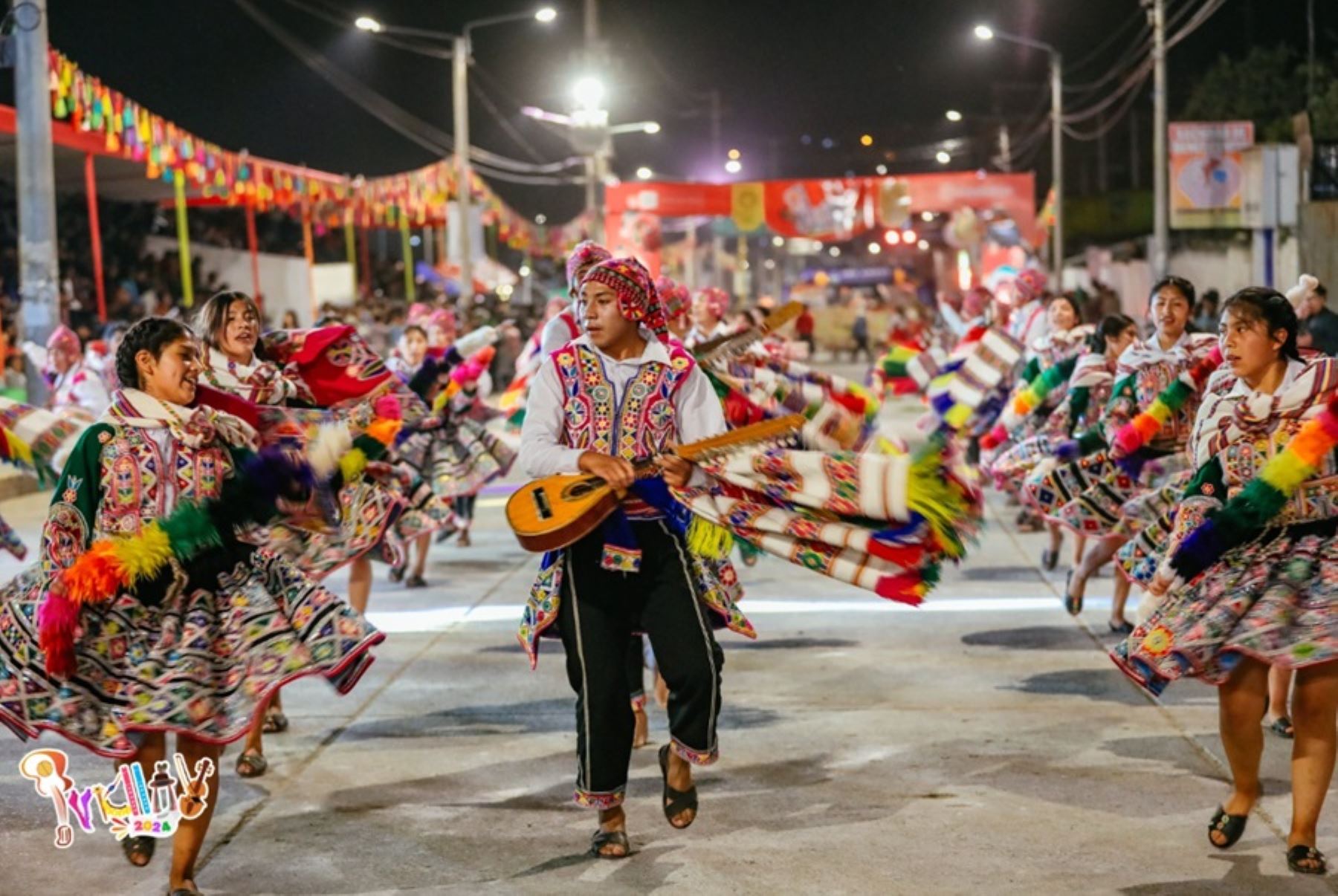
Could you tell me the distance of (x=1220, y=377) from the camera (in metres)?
6.06

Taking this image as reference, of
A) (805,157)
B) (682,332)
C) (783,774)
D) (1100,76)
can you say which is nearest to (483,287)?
(1100,76)

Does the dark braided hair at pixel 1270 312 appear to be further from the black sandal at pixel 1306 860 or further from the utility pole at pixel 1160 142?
the utility pole at pixel 1160 142

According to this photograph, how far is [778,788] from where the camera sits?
6711 mm

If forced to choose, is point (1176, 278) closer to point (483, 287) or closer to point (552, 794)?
point (552, 794)

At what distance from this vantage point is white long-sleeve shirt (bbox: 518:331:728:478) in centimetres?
573

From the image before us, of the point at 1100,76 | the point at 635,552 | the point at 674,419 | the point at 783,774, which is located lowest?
the point at 783,774

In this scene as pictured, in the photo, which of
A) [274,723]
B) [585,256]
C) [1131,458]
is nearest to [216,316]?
[585,256]

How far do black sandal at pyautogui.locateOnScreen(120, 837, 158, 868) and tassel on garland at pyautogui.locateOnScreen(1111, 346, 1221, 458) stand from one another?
3880 millimetres

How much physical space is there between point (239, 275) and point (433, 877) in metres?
28.3

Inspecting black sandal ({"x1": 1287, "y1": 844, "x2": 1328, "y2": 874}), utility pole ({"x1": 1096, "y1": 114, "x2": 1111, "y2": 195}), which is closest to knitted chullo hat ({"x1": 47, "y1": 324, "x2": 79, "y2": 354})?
black sandal ({"x1": 1287, "y1": 844, "x2": 1328, "y2": 874})

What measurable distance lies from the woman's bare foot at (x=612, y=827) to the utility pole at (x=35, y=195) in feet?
43.7

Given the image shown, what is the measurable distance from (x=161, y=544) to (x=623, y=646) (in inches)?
54.3

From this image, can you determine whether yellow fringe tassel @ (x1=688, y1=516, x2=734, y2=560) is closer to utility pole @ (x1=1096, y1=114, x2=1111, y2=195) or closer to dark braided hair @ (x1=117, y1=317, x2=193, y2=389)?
dark braided hair @ (x1=117, y1=317, x2=193, y2=389)

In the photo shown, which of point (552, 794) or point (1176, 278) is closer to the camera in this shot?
point (552, 794)
